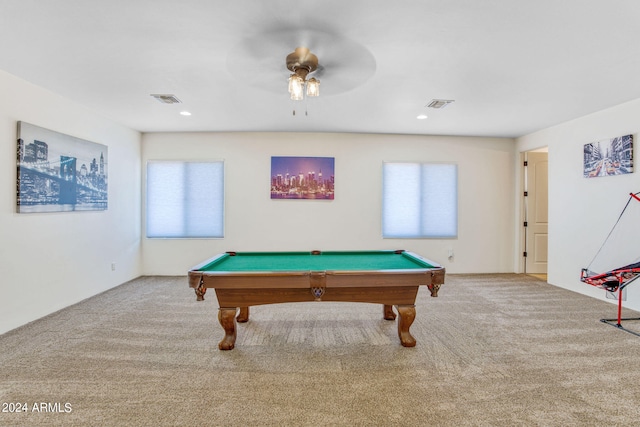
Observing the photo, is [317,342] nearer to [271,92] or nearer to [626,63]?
[271,92]

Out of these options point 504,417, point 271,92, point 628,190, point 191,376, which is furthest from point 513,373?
point 271,92

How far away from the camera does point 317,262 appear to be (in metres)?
2.88

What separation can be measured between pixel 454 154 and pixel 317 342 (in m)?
4.21

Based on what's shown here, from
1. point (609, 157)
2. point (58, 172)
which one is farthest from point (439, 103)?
point (58, 172)

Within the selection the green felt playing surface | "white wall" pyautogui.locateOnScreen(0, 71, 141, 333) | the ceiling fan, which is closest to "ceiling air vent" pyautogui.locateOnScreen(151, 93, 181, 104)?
the ceiling fan

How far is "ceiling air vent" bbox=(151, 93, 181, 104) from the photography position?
341 cm

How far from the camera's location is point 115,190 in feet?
14.8

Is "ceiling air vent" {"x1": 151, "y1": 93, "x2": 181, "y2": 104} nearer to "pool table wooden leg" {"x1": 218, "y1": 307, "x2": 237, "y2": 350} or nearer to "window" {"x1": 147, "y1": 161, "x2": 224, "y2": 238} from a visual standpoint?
"window" {"x1": 147, "y1": 161, "x2": 224, "y2": 238}

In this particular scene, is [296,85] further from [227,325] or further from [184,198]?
[184,198]

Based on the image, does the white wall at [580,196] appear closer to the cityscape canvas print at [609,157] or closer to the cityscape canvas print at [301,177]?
the cityscape canvas print at [609,157]

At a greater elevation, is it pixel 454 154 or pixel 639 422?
pixel 454 154

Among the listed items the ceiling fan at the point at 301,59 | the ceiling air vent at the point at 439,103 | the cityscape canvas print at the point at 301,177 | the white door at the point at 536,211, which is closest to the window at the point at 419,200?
the cityscape canvas print at the point at 301,177

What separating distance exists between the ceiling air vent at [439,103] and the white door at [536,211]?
277 cm

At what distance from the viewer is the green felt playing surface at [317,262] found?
8.71 ft
